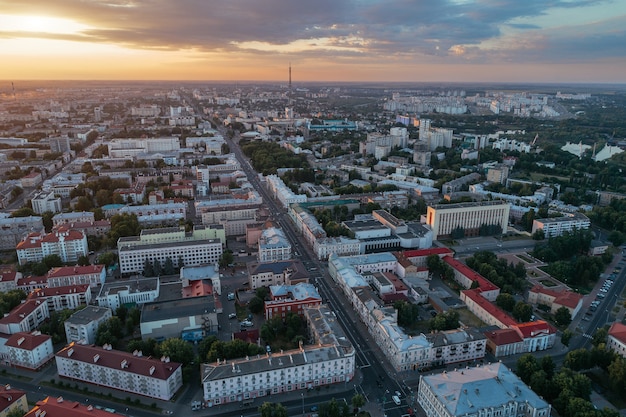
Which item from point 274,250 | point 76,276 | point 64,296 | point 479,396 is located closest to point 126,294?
point 64,296

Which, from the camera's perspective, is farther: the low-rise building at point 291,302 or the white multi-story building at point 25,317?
the low-rise building at point 291,302

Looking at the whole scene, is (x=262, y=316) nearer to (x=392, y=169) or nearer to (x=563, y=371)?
(x=563, y=371)

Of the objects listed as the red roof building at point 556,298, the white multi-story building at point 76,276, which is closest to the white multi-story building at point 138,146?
the white multi-story building at point 76,276

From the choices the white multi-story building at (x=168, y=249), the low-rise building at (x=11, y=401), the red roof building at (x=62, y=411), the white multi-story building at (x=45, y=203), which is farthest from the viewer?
the white multi-story building at (x=45, y=203)

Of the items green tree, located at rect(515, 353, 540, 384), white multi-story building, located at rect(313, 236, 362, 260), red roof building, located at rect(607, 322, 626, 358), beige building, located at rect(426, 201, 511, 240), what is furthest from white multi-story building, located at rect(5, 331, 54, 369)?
beige building, located at rect(426, 201, 511, 240)

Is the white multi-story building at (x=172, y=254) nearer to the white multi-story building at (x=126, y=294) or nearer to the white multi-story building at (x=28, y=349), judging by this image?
the white multi-story building at (x=126, y=294)

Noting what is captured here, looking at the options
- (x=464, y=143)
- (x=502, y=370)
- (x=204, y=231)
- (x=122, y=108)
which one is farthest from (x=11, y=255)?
(x=122, y=108)

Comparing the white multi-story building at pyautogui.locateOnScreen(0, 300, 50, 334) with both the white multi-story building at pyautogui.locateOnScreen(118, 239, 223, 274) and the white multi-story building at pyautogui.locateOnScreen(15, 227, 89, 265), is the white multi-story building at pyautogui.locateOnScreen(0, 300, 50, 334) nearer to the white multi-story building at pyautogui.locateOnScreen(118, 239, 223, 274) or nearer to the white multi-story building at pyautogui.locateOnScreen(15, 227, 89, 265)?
the white multi-story building at pyautogui.locateOnScreen(118, 239, 223, 274)
